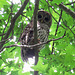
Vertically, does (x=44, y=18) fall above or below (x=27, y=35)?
above

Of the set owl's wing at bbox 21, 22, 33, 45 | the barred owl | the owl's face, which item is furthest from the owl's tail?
the owl's face

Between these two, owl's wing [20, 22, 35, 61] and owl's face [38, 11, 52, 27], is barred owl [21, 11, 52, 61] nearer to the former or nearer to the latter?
owl's wing [20, 22, 35, 61]

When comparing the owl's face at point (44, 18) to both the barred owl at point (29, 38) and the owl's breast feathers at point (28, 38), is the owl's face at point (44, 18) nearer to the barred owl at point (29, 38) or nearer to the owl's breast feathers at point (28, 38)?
the barred owl at point (29, 38)

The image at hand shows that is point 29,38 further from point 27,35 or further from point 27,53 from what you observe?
point 27,53

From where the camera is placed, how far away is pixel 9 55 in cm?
167

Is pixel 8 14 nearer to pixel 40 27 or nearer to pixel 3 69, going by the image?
pixel 40 27

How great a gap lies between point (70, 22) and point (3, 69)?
4.63 feet

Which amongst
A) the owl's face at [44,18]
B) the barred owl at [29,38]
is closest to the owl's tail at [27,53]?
the barred owl at [29,38]

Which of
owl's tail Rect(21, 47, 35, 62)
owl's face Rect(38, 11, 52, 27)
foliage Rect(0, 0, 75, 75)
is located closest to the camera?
foliage Rect(0, 0, 75, 75)

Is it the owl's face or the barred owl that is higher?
the owl's face

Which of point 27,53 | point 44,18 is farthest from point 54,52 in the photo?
point 44,18

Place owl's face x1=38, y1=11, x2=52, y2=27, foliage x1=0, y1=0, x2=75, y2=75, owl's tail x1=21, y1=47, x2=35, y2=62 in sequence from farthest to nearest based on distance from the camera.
Result: 1. owl's face x1=38, y1=11, x2=52, y2=27
2. owl's tail x1=21, y1=47, x2=35, y2=62
3. foliage x1=0, y1=0, x2=75, y2=75

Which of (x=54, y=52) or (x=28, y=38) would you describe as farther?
(x=28, y=38)

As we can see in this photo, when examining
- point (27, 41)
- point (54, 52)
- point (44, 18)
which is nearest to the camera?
point (54, 52)
